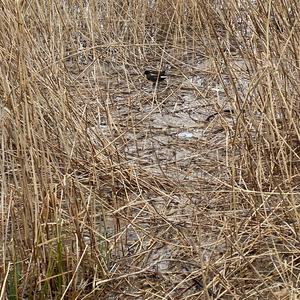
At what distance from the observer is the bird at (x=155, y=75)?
2996 millimetres

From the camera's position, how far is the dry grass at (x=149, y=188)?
145cm

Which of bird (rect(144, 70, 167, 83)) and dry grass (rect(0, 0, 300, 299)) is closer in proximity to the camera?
dry grass (rect(0, 0, 300, 299))

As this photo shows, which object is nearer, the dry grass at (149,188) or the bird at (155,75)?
the dry grass at (149,188)

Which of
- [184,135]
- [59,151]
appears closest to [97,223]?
[59,151]

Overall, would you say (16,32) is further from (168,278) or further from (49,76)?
(168,278)

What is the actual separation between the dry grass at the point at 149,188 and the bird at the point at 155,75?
470mm

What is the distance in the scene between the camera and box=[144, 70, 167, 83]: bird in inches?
118

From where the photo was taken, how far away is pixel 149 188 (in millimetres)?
1992

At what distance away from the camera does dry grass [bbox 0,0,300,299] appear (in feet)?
4.75

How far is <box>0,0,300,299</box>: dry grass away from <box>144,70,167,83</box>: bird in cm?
47

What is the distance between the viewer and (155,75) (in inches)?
119

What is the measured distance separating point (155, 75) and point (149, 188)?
3.67ft

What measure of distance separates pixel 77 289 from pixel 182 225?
1.30ft

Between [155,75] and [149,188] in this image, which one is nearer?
[149,188]
